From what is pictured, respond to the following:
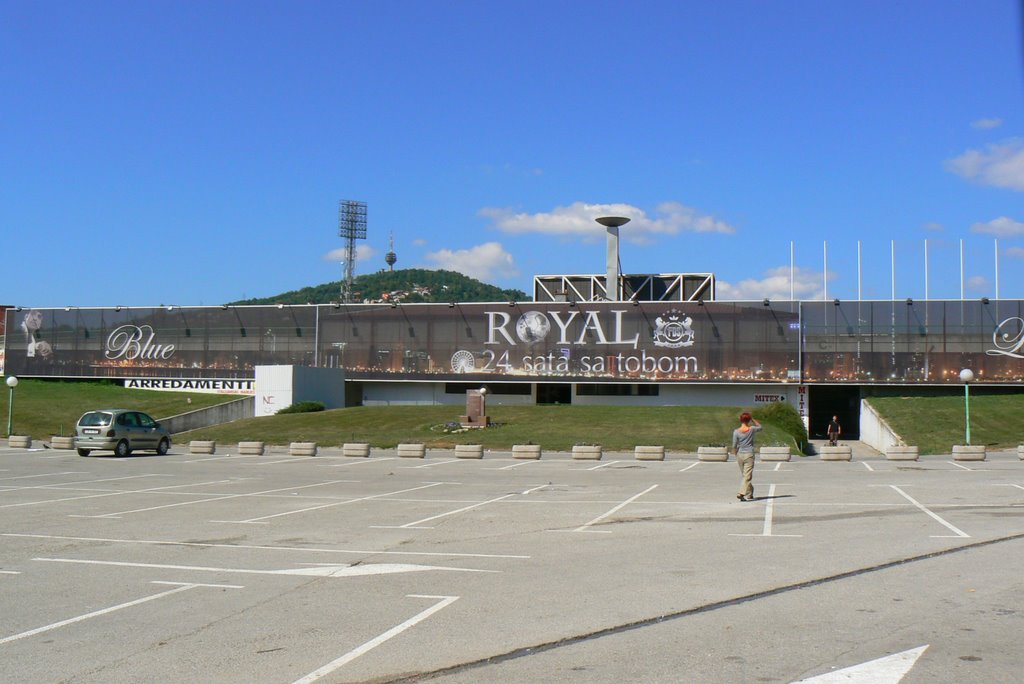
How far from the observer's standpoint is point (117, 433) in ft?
107

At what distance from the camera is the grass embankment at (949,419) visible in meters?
42.3

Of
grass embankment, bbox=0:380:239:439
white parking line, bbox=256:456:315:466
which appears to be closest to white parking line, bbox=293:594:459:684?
white parking line, bbox=256:456:315:466

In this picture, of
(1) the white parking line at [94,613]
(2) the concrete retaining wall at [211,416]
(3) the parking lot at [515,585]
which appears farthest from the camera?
(2) the concrete retaining wall at [211,416]

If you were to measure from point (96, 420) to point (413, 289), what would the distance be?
156m

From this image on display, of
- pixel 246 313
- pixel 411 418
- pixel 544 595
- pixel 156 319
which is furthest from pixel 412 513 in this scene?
pixel 156 319

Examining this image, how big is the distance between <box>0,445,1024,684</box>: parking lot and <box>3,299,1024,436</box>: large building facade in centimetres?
4546

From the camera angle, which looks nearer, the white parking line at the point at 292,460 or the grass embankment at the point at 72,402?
the white parking line at the point at 292,460

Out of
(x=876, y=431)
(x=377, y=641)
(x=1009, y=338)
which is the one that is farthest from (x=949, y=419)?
(x=377, y=641)

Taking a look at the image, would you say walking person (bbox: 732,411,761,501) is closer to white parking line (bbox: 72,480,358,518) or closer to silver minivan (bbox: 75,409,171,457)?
white parking line (bbox: 72,480,358,518)

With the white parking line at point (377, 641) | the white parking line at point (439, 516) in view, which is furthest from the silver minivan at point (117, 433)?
the white parking line at point (377, 641)

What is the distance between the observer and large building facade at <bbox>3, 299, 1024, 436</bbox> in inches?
2464

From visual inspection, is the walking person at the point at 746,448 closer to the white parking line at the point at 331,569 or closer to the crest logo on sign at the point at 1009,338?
the white parking line at the point at 331,569

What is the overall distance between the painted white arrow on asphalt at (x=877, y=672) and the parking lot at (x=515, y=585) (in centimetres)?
3

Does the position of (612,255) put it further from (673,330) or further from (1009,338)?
(1009,338)
